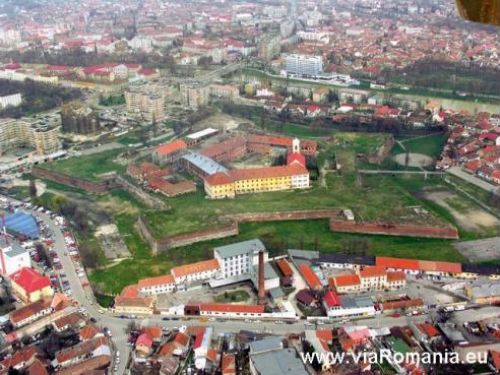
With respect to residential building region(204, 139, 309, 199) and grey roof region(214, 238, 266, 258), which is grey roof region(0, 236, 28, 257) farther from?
residential building region(204, 139, 309, 199)

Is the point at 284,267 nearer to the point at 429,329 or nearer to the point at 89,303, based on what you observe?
the point at 429,329

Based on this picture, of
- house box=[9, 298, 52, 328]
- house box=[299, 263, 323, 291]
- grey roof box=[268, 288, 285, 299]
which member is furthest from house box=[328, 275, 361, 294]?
house box=[9, 298, 52, 328]

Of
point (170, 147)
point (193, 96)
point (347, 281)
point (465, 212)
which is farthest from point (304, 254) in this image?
point (193, 96)

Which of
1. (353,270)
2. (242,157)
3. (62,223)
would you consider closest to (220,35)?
(242,157)

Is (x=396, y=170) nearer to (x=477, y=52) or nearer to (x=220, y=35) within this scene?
(x=477, y=52)

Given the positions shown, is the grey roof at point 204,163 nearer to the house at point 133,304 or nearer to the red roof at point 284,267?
the red roof at point 284,267
